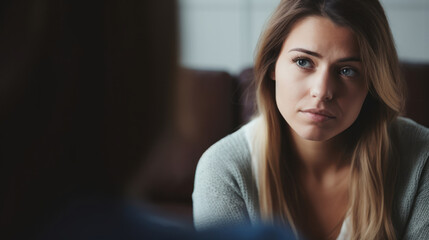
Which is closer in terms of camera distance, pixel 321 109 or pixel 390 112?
pixel 321 109

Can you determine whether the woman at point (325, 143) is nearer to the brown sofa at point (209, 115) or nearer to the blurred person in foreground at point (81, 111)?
the brown sofa at point (209, 115)

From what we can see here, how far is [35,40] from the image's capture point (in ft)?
1.23

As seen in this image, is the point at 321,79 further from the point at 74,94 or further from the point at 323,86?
the point at 74,94

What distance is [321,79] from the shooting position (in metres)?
1.17

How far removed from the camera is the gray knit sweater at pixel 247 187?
1.25 metres

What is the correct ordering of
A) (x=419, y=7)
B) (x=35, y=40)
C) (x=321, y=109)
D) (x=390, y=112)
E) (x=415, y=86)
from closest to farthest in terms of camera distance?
(x=35, y=40) < (x=321, y=109) < (x=390, y=112) < (x=415, y=86) < (x=419, y=7)

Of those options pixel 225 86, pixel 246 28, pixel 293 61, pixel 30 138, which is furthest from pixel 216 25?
pixel 30 138

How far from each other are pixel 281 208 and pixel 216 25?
60.6 inches

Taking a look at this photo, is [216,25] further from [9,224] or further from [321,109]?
[9,224]

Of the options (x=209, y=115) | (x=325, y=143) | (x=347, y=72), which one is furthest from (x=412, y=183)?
(x=209, y=115)

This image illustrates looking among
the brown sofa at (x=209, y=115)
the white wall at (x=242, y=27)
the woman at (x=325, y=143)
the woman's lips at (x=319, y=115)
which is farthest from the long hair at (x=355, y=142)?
the white wall at (x=242, y=27)

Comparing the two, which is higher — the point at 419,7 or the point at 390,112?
the point at 419,7

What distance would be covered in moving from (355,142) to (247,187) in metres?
0.33

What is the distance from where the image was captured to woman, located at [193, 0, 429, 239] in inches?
46.2
